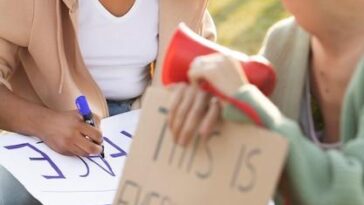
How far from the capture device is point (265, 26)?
138 inches

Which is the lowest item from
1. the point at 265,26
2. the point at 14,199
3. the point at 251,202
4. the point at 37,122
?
the point at 265,26

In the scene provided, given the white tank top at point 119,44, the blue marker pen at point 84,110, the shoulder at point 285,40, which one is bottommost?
the blue marker pen at point 84,110

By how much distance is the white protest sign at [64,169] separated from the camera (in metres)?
1.69

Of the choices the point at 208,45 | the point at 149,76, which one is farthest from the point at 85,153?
the point at 208,45

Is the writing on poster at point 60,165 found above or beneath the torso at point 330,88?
beneath

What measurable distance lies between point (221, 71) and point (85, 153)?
2.52 ft

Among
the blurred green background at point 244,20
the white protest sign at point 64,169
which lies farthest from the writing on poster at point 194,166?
the blurred green background at point 244,20

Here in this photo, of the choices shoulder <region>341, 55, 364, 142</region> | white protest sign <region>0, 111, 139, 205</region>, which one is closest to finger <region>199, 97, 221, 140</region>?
shoulder <region>341, 55, 364, 142</region>

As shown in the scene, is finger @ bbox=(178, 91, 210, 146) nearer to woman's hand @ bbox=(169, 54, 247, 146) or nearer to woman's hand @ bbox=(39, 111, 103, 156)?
woman's hand @ bbox=(169, 54, 247, 146)

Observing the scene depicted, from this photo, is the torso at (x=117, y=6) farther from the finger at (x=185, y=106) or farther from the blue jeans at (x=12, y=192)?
the finger at (x=185, y=106)

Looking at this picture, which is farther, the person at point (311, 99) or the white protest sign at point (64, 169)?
the white protest sign at point (64, 169)

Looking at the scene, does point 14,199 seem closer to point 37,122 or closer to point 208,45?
point 37,122

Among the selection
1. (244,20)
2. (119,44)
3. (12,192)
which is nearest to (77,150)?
(12,192)

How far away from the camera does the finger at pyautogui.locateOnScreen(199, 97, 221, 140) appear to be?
42.9 inches
